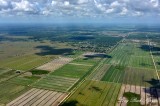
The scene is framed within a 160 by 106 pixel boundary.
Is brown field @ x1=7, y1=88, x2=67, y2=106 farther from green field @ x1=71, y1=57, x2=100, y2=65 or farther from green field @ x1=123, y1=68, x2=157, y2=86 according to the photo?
green field @ x1=71, y1=57, x2=100, y2=65

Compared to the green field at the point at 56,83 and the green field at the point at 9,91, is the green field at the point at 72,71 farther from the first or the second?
the green field at the point at 9,91

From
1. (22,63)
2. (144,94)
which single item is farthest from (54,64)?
(144,94)

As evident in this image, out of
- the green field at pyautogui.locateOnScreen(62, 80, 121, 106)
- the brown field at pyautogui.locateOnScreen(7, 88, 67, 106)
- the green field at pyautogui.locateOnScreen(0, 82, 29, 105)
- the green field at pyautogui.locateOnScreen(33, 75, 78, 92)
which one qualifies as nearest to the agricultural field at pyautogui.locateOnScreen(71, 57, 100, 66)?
the green field at pyautogui.locateOnScreen(33, 75, 78, 92)

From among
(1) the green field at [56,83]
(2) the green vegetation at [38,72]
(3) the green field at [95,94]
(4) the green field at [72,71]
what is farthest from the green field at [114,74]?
(2) the green vegetation at [38,72]

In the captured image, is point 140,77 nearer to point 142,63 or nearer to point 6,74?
point 142,63

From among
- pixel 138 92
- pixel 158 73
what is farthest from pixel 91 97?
pixel 158 73

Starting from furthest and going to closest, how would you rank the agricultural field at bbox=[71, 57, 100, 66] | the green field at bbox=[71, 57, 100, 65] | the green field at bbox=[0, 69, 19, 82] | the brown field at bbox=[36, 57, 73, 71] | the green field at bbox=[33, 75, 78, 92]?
the green field at bbox=[71, 57, 100, 65], the agricultural field at bbox=[71, 57, 100, 66], the brown field at bbox=[36, 57, 73, 71], the green field at bbox=[0, 69, 19, 82], the green field at bbox=[33, 75, 78, 92]

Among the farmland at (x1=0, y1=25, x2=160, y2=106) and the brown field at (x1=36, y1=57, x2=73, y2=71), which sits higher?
the brown field at (x1=36, y1=57, x2=73, y2=71)
